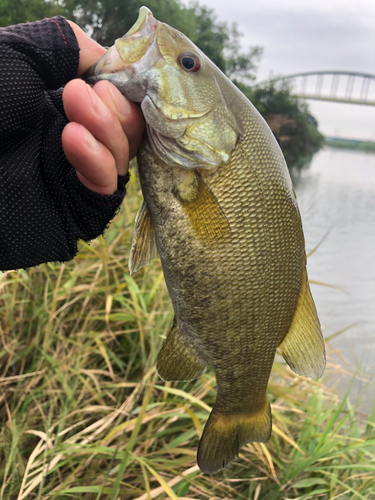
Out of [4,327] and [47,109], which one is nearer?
[47,109]

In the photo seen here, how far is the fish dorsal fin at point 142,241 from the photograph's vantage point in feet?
4.61

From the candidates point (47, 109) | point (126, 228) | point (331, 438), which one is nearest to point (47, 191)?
point (47, 109)

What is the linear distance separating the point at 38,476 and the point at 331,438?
5.77 ft

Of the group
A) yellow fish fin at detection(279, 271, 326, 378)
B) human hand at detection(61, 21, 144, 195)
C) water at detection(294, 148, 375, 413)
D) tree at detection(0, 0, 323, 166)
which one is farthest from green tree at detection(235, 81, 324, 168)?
human hand at detection(61, 21, 144, 195)

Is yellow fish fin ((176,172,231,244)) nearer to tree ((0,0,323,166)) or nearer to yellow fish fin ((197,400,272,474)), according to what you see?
yellow fish fin ((197,400,272,474))

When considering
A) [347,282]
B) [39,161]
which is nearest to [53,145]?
[39,161]

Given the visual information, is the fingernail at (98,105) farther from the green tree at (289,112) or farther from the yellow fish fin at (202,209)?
the green tree at (289,112)

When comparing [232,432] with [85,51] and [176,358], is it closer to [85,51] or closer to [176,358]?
[176,358]

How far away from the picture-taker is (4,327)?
263 cm

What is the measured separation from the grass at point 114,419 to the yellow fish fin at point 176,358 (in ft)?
1.67

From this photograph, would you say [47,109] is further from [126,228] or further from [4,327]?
[126,228]

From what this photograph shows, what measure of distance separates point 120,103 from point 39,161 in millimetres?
423

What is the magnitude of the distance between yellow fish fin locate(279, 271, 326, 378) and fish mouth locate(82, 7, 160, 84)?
98 cm

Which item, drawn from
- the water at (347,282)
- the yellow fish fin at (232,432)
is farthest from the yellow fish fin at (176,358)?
the water at (347,282)
